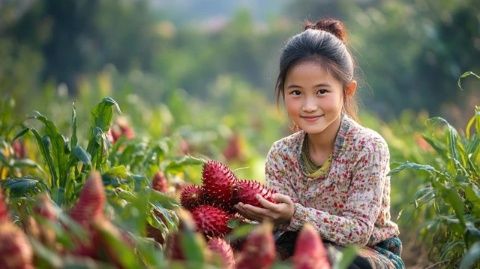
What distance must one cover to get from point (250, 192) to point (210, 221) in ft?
0.72

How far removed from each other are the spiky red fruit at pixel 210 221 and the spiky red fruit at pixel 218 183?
114mm

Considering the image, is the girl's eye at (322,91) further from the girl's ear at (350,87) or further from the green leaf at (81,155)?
the green leaf at (81,155)

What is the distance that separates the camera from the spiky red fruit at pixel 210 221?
2.62 m

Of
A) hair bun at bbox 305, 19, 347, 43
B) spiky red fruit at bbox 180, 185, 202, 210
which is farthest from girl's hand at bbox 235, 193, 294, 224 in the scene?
hair bun at bbox 305, 19, 347, 43

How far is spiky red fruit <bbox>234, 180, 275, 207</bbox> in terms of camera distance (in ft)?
9.00

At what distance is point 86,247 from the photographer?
178 centimetres

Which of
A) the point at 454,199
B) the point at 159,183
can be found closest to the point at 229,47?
the point at 159,183

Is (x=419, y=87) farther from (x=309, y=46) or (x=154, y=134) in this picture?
(x=309, y=46)

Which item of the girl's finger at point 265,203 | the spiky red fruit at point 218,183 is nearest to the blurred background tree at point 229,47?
the spiky red fruit at point 218,183

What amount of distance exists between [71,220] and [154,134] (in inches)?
193

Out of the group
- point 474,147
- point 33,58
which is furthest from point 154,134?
point 33,58

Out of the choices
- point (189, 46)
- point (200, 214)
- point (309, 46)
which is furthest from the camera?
point (189, 46)

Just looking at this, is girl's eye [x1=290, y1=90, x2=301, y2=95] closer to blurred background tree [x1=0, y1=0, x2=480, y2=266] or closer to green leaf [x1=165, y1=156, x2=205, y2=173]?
blurred background tree [x1=0, y1=0, x2=480, y2=266]

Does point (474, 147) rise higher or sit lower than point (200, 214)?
higher
